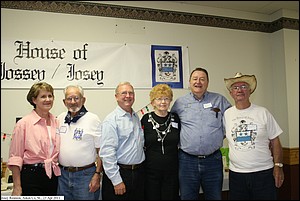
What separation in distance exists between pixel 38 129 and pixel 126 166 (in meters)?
0.56

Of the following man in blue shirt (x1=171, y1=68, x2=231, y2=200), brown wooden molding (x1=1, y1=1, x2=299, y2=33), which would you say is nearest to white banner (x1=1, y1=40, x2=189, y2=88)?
brown wooden molding (x1=1, y1=1, x2=299, y2=33)

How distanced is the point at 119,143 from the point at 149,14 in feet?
5.15

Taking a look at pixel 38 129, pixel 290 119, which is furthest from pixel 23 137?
pixel 290 119

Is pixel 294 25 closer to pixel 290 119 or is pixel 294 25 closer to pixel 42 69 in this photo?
pixel 290 119

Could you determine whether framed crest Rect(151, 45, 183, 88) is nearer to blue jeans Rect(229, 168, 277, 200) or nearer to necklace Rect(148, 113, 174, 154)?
necklace Rect(148, 113, 174, 154)

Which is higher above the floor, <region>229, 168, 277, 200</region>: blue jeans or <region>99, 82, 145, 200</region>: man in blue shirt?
<region>99, 82, 145, 200</region>: man in blue shirt

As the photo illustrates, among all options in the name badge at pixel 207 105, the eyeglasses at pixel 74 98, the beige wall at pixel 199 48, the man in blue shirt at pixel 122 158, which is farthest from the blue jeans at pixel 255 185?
the beige wall at pixel 199 48

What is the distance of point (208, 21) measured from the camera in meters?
2.85

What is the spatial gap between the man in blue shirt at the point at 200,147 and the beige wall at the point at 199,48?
918 mm

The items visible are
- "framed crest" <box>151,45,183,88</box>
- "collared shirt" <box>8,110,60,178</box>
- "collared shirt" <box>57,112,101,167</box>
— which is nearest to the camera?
"collared shirt" <box>8,110,60,178</box>

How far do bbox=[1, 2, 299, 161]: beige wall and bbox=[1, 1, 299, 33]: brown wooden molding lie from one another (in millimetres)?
46

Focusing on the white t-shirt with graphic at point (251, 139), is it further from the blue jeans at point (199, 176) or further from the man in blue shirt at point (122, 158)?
the man in blue shirt at point (122, 158)

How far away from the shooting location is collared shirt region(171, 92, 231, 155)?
5.60ft

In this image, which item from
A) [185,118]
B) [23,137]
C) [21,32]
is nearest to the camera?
[23,137]
